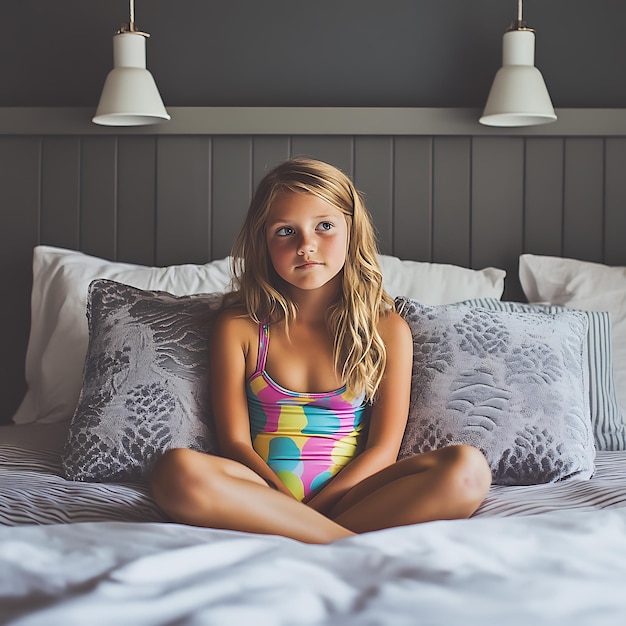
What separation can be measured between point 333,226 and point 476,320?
36cm

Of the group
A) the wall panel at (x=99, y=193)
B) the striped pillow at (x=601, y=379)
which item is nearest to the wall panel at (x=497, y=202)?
the striped pillow at (x=601, y=379)

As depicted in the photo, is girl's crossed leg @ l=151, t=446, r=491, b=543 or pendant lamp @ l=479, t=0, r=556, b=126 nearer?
girl's crossed leg @ l=151, t=446, r=491, b=543

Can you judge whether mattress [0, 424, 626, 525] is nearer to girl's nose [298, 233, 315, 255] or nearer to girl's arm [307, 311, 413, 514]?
girl's arm [307, 311, 413, 514]

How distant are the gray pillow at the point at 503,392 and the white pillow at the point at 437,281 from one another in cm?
38

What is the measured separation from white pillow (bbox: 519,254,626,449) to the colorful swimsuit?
79 centimetres

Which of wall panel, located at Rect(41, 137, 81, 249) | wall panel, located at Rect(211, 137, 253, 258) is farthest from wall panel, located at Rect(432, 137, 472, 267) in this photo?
wall panel, located at Rect(41, 137, 81, 249)

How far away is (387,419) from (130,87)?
121 cm

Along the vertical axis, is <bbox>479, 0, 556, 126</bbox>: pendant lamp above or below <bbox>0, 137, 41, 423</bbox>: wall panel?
above

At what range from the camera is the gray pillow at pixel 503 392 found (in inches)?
61.2

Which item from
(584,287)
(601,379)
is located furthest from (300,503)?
(584,287)

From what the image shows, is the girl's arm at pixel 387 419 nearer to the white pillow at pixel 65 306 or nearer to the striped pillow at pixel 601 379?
the striped pillow at pixel 601 379

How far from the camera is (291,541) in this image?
0.98 meters

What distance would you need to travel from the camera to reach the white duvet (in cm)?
77

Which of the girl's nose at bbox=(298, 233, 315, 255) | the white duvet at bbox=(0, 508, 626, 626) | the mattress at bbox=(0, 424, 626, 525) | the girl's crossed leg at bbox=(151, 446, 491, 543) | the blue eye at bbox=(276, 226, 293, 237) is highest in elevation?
the blue eye at bbox=(276, 226, 293, 237)
